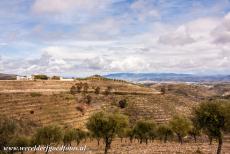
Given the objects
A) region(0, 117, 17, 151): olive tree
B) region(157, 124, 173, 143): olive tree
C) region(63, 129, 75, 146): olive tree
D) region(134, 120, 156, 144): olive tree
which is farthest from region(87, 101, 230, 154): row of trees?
region(157, 124, 173, 143): olive tree

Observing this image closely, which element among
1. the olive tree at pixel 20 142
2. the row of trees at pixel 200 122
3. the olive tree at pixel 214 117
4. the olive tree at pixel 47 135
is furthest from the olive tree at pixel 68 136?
the olive tree at pixel 214 117

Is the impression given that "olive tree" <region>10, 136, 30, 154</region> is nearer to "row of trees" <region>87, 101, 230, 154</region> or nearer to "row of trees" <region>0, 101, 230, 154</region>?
"row of trees" <region>0, 101, 230, 154</region>

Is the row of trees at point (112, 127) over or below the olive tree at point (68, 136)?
over

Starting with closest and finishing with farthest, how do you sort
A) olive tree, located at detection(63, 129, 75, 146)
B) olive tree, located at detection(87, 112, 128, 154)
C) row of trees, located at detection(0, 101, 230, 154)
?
row of trees, located at detection(0, 101, 230, 154), olive tree, located at detection(87, 112, 128, 154), olive tree, located at detection(63, 129, 75, 146)

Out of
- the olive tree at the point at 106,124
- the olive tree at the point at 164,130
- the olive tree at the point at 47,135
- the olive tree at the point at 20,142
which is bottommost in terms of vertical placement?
the olive tree at the point at 164,130

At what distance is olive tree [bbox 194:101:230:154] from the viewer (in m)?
73.8

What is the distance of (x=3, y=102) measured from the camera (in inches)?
6969

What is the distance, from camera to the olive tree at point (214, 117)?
242 feet

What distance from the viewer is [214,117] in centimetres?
7344

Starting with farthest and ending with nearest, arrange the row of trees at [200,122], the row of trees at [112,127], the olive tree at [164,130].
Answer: the olive tree at [164,130], the row of trees at [112,127], the row of trees at [200,122]

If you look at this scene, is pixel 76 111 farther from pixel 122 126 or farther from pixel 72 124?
pixel 122 126

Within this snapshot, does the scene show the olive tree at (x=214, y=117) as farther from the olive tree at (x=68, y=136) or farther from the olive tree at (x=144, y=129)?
the olive tree at (x=144, y=129)

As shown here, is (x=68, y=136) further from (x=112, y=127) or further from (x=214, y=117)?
(x=214, y=117)

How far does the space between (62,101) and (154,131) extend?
63897mm
